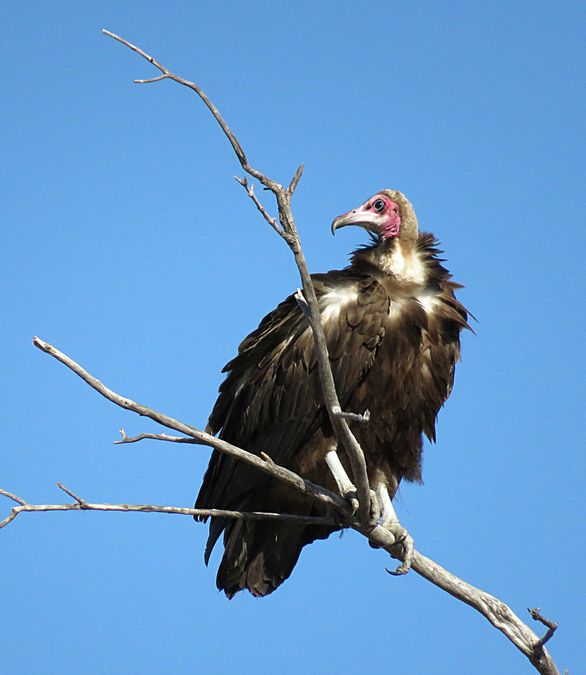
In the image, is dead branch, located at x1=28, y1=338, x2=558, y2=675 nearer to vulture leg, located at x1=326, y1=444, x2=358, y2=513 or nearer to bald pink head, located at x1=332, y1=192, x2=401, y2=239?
vulture leg, located at x1=326, y1=444, x2=358, y2=513

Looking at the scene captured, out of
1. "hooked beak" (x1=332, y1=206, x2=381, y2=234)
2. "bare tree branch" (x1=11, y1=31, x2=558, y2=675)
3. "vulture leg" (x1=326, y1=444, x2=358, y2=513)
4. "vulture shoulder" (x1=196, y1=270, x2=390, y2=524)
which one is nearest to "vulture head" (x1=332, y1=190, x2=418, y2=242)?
"hooked beak" (x1=332, y1=206, x2=381, y2=234)

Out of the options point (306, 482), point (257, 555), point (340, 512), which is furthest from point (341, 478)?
point (257, 555)

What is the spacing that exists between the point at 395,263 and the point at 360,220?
0.33 meters

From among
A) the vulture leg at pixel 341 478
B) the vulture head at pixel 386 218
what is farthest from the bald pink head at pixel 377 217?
the vulture leg at pixel 341 478

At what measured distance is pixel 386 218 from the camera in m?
5.50

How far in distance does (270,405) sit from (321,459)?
381mm

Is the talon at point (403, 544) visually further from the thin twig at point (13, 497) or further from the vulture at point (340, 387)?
the thin twig at point (13, 497)

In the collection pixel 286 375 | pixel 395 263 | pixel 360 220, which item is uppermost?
pixel 360 220

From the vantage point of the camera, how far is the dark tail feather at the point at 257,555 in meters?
5.54

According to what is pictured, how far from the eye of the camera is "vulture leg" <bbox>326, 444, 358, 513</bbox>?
15.6ft

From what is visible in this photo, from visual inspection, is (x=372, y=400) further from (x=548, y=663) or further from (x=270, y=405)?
(x=548, y=663)

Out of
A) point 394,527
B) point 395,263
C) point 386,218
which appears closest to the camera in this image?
point 394,527

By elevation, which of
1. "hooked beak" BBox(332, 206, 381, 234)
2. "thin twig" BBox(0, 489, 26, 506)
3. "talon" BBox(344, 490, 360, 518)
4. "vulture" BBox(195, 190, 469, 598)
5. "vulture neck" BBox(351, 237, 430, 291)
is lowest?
"thin twig" BBox(0, 489, 26, 506)

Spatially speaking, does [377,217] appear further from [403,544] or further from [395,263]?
[403,544]
